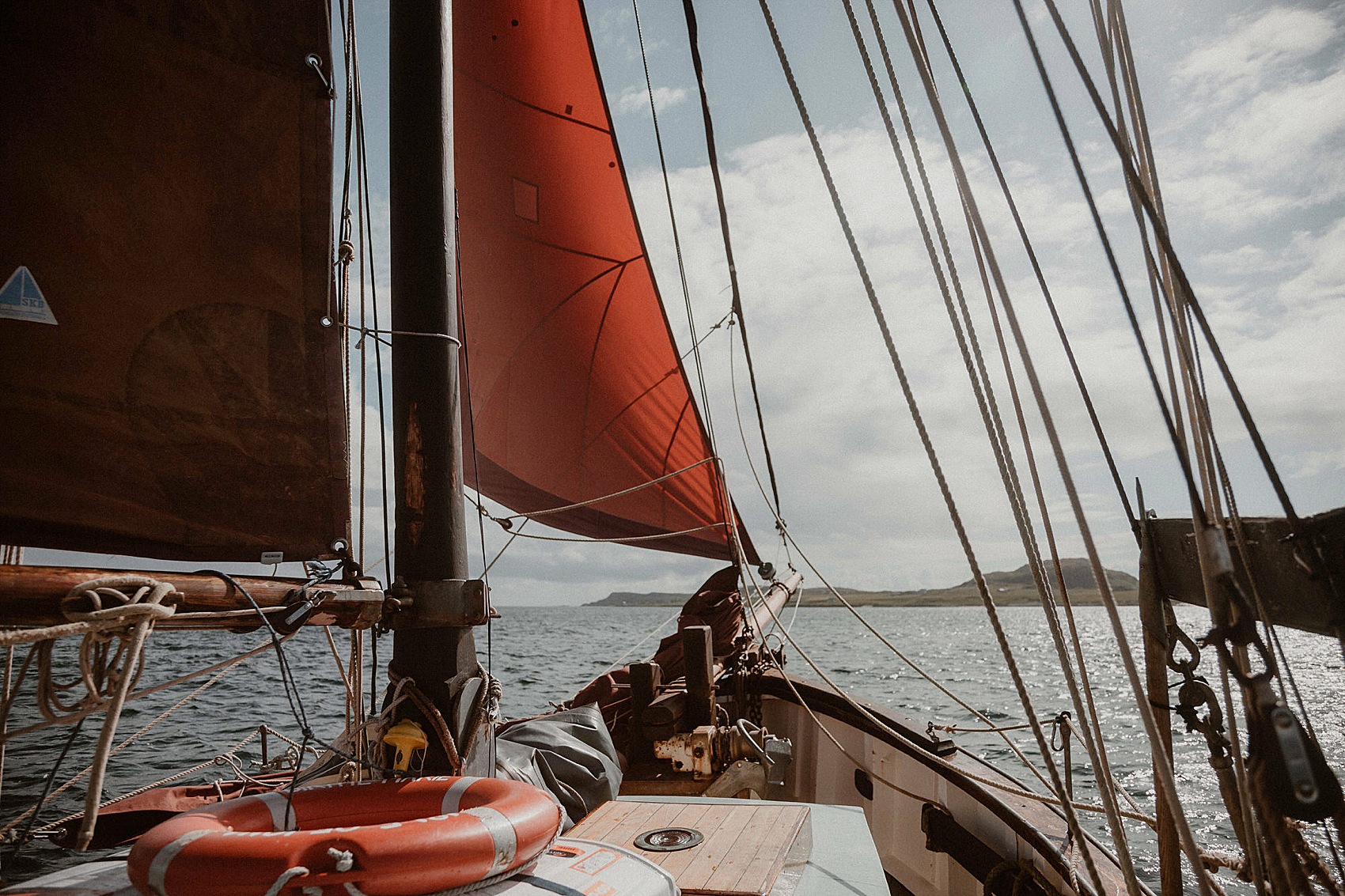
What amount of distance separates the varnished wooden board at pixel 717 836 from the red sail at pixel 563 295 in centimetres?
369

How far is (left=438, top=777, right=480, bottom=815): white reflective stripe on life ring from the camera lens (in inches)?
71.1

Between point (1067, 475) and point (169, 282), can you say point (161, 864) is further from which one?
point (1067, 475)

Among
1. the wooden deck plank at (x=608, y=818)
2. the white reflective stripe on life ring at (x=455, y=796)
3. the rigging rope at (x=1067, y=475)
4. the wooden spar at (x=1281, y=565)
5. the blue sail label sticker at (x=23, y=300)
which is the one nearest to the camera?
the wooden spar at (x=1281, y=565)

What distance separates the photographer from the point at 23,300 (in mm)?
1708

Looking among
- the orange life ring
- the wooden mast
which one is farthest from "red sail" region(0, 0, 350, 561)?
the orange life ring

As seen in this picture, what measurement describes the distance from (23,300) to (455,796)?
1.54 meters

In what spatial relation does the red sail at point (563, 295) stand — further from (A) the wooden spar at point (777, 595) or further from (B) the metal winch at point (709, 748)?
(B) the metal winch at point (709, 748)

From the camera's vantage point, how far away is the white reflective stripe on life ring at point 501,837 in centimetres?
152

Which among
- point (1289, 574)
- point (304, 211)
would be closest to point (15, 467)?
point (304, 211)

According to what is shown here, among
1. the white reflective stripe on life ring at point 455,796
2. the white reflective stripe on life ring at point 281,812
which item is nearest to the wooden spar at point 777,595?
the white reflective stripe on life ring at point 455,796

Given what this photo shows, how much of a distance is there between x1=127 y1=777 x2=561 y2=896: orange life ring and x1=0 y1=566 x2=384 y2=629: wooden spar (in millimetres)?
430

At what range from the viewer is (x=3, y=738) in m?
1.36

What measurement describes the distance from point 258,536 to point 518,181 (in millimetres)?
4920

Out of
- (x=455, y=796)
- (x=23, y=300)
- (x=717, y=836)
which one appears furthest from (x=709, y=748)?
(x=23, y=300)
